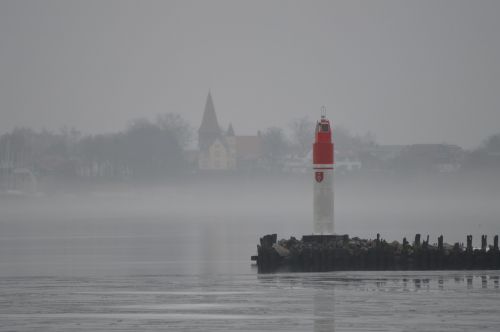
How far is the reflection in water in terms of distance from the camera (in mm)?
27584

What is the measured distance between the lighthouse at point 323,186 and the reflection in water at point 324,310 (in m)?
9.17

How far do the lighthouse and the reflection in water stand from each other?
9.17 meters

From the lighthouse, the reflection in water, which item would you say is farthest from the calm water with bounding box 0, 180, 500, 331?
the lighthouse

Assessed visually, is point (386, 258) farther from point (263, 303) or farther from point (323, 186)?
point (263, 303)

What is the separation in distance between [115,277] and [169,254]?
71.9ft

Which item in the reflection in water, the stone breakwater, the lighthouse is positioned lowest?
the reflection in water

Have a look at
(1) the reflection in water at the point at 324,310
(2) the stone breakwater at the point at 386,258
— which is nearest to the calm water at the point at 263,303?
(1) the reflection in water at the point at 324,310

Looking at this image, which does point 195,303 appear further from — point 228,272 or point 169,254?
point 169,254

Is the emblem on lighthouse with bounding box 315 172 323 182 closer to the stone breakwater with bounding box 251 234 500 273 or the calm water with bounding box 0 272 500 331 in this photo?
the stone breakwater with bounding box 251 234 500 273

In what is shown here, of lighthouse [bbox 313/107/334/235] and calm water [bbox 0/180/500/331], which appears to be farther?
lighthouse [bbox 313/107/334/235]

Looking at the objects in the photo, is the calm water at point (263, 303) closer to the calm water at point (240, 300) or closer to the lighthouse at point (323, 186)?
the calm water at point (240, 300)

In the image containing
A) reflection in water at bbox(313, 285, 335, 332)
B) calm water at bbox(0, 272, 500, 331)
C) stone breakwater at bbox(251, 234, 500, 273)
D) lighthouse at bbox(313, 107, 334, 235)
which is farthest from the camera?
lighthouse at bbox(313, 107, 334, 235)

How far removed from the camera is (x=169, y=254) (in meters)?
65.5

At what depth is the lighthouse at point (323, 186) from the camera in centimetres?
4509
